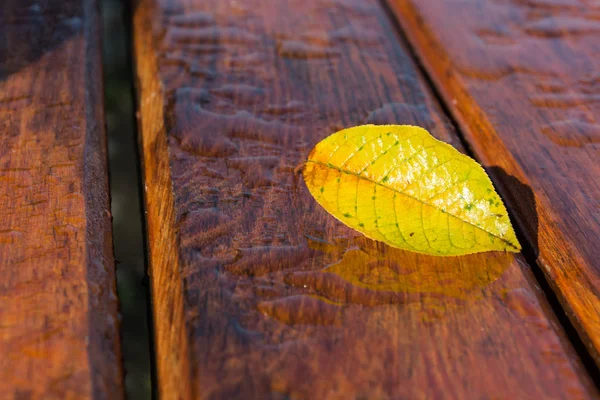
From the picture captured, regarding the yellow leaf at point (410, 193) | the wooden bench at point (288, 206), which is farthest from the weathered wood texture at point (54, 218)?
the yellow leaf at point (410, 193)

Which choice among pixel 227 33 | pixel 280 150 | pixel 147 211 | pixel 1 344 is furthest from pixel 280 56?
pixel 1 344

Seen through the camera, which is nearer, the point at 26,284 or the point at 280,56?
the point at 26,284

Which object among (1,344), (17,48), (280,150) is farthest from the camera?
(17,48)

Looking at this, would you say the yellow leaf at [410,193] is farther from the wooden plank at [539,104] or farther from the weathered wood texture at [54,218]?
the weathered wood texture at [54,218]

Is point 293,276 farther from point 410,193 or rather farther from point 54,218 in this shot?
point 54,218

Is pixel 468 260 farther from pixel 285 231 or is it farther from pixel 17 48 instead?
pixel 17 48

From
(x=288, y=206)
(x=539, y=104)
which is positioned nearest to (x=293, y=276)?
(x=288, y=206)

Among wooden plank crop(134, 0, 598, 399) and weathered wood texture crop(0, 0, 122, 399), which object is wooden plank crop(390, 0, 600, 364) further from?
weathered wood texture crop(0, 0, 122, 399)
